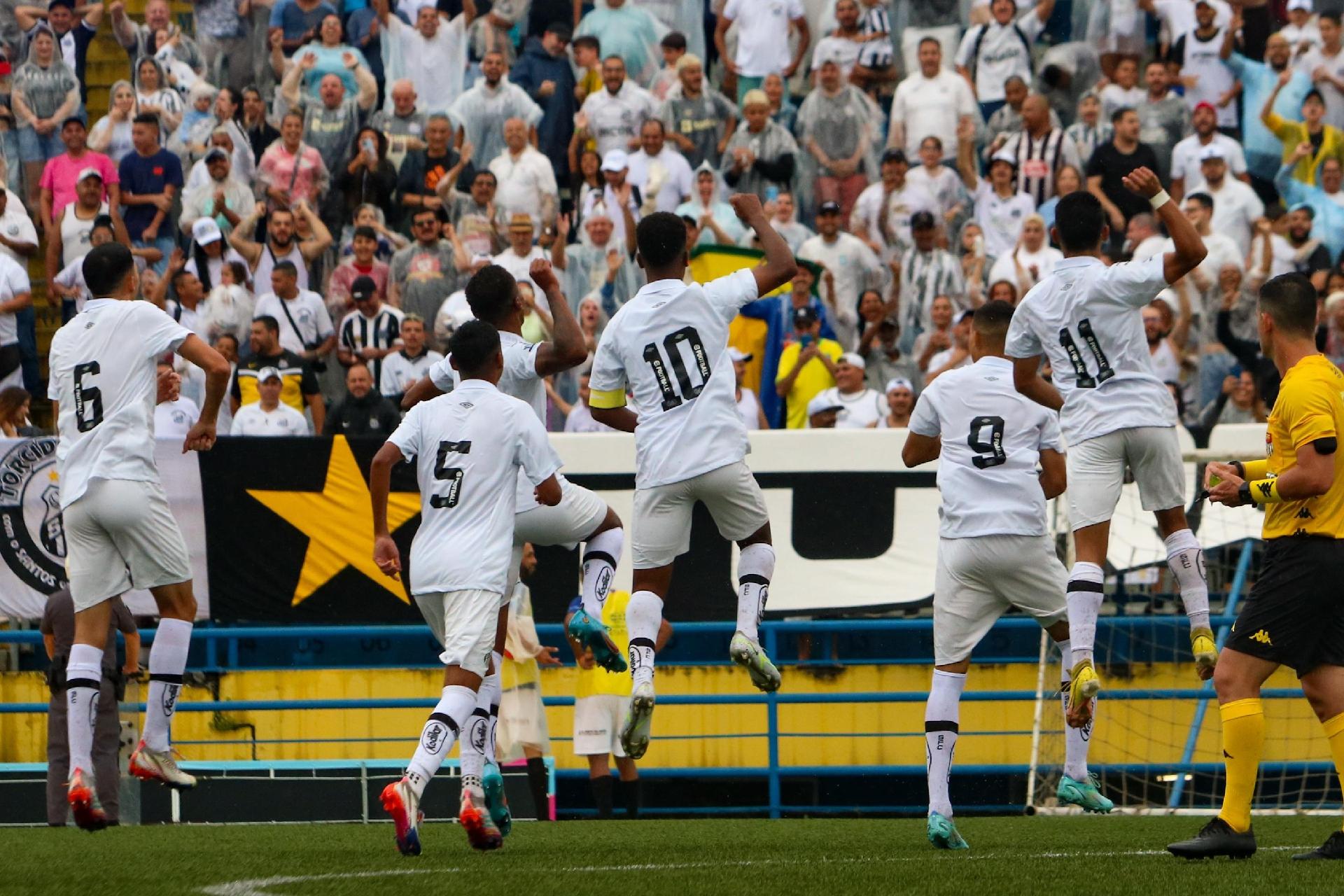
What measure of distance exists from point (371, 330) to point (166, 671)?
25.5ft

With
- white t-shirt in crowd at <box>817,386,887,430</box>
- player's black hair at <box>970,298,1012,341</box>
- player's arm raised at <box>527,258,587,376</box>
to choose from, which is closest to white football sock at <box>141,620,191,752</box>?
player's arm raised at <box>527,258,587,376</box>

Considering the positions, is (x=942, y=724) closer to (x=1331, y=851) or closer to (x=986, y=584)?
(x=986, y=584)

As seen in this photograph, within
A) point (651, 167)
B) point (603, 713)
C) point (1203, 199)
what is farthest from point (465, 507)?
point (1203, 199)

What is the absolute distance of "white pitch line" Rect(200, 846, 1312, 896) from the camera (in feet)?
24.9

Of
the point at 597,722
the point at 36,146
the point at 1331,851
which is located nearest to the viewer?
the point at 1331,851

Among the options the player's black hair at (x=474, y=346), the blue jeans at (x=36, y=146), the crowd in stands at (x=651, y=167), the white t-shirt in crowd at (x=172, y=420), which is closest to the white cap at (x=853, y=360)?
the crowd in stands at (x=651, y=167)

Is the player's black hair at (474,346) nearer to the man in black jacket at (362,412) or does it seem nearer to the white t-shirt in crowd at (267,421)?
the man in black jacket at (362,412)

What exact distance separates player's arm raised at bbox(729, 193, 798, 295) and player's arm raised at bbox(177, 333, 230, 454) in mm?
2602

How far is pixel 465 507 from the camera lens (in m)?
8.63

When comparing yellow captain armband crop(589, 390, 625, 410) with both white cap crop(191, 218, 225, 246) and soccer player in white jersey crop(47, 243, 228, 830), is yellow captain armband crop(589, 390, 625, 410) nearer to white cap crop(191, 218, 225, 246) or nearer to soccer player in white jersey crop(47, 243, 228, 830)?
soccer player in white jersey crop(47, 243, 228, 830)

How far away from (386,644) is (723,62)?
821cm

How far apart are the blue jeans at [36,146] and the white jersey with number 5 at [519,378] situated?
1116 centimetres

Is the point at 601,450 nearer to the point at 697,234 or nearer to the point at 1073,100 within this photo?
the point at 697,234

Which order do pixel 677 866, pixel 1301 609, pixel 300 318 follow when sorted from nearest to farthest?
pixel 1301 609, pixel 677 866, pixel 300 318
